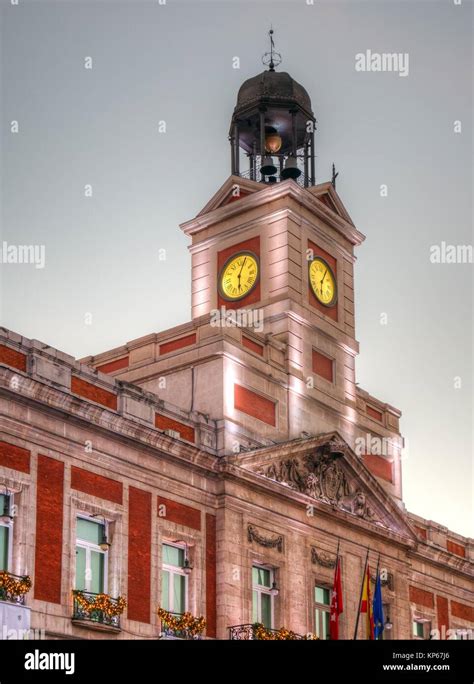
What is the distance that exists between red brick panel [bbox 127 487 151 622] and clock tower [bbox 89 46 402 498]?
4.01 meters

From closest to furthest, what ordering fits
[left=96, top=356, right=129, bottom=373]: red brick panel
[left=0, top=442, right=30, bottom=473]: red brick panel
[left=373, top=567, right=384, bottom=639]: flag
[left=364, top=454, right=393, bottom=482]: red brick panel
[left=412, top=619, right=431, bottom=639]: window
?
[left=0, top=442, right=30, bottom=473]: red brick panel, [left=373, top=567, right=384, bottom=639]: flag, [left=96, top=356, right=129, bottom=373]: red brick panel, [left=364, top=454, right=393, bottom=482]: red brick panel, [left=412, top=619, right=431, bottom=639]: window

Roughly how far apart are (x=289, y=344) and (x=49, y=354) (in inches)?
488

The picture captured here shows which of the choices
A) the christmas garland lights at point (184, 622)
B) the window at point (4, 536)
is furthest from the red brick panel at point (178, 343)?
the window at point (4, 536)

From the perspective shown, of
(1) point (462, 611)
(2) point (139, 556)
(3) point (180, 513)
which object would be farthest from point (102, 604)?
(1) point (462, 611)

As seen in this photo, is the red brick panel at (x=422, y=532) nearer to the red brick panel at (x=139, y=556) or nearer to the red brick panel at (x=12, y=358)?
the red brick panel at (x=139, y=556)

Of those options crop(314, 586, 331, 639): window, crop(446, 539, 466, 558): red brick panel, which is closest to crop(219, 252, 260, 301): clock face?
crop(314, 586, 331, 639): window

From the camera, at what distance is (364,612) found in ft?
140

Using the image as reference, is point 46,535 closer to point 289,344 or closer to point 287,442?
point 287,442

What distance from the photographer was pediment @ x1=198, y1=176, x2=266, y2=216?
49.7 metres

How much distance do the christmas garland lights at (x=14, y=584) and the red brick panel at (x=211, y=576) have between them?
7.67 metres

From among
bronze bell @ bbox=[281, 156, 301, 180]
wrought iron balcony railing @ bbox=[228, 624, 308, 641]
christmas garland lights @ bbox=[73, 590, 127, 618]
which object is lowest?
wrought iron balcony railing @ bbox=[228, 624, 308, 641]

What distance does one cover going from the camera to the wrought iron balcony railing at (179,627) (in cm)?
3672

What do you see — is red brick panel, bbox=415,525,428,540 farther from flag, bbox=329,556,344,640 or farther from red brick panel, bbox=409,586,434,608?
flag, bbox=329,556,344,640
